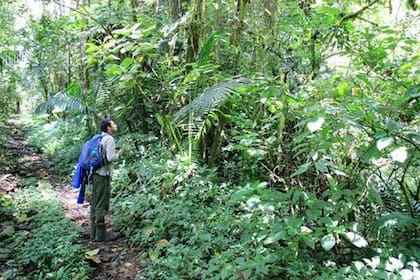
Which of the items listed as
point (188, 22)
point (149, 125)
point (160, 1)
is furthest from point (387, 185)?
point (160, 1)

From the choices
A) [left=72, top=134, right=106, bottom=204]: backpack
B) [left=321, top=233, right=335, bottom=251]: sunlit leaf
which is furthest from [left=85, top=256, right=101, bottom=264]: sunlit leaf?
[left=321, top=233, right=335, bottom=251]: sunlit leaf

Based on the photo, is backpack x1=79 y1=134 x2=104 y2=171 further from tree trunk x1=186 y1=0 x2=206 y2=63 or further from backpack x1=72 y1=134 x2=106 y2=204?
tree trunk x1=186 y1=0 x2=206 y2=63

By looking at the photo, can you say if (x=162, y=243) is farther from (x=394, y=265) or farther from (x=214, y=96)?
(x=394, y=265)

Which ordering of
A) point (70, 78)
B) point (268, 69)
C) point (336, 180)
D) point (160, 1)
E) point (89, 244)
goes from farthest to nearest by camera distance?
point (70, 78)
point (160, 1)
point (268, 69)
point (89, 244)
point (336, 180)

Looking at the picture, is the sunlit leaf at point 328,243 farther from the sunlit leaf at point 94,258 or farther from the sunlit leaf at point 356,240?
the sunlit leaf at point 94,258

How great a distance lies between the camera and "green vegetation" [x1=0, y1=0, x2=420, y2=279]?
124 inches

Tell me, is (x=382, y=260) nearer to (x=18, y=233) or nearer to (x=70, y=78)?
(x=18, y=233)

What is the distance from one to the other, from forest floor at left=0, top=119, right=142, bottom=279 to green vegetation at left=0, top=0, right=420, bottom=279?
22 cm

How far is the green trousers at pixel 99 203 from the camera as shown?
5.29 metres

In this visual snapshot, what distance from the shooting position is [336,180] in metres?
A: 3.82

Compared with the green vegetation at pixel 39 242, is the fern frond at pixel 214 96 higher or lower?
higher

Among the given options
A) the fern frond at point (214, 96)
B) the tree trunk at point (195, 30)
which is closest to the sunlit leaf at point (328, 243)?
the fern frond at point (214, 96)

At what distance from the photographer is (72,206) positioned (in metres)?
6.70

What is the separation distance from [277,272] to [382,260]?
2.83 feet
